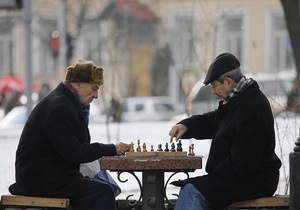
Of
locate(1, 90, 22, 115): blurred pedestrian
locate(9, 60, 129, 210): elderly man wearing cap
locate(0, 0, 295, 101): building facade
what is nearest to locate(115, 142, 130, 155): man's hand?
locate(9, 60, 129, 210): elderly man wearing cap

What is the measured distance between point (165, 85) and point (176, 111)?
901 centimetres

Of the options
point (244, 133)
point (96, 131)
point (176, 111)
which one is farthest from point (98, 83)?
point (176, 111)

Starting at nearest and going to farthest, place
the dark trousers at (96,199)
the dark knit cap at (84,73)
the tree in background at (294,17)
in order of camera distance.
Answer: the dark trousers at (96,199)
the dark knit cap at (84,73)
the tree in background at (294,17)

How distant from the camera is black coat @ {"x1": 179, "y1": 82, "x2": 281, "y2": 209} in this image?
782 cm

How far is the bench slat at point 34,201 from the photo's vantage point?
7961 mm

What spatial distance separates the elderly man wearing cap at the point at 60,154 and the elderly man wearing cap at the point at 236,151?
0.63m

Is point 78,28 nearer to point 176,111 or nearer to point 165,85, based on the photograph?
point 176,111

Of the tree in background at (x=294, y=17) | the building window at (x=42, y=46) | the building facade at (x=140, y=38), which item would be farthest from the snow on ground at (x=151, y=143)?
the building window at (x=42, y=46)

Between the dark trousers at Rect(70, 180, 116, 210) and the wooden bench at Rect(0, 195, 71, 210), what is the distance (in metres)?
0.13

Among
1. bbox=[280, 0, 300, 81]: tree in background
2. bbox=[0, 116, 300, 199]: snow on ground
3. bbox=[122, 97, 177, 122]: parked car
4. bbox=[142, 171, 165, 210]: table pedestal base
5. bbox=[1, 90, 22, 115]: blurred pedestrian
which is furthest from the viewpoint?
bbox=[122, 97, 177, 122]: parked car

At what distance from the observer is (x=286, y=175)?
1123 centimetres

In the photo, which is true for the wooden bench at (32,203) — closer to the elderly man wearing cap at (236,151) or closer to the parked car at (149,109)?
the elderly man wearing cap at (236,151)

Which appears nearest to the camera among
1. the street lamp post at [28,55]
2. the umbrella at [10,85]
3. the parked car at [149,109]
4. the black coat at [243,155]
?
the black coat at [243,155]

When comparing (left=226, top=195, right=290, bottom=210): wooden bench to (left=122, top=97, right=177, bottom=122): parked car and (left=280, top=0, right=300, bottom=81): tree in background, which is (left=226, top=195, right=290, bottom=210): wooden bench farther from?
(left=122, top=97, right=177, bottom=122): parked car
